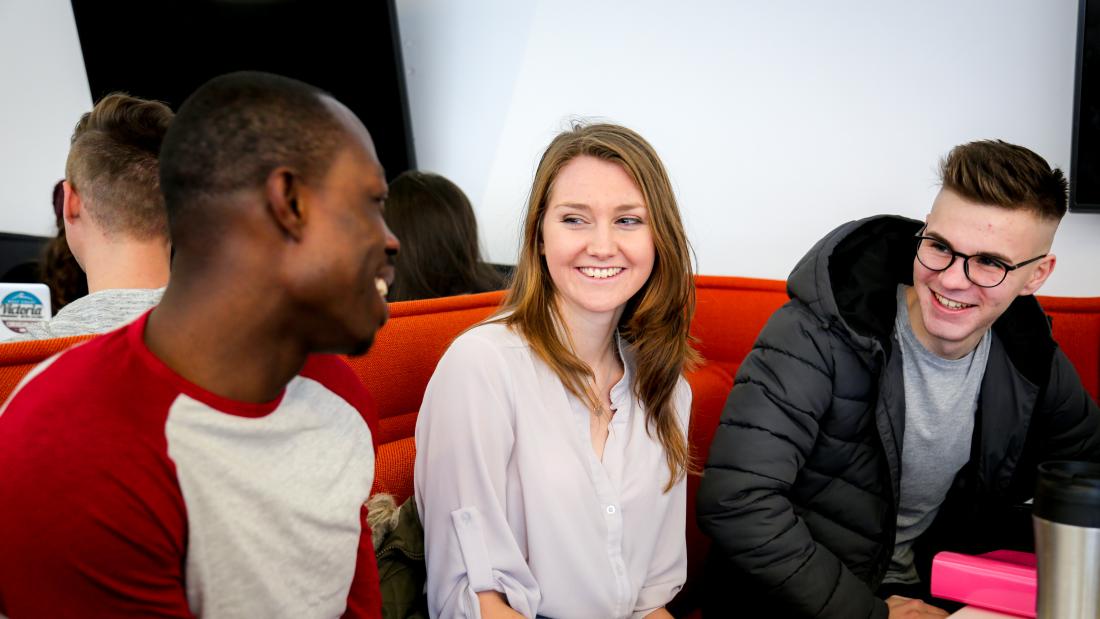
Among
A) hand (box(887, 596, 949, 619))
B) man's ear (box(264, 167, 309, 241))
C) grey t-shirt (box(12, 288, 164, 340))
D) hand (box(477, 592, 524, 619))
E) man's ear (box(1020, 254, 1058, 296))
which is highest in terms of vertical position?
man's ear (box(264, 167, 309, 241))

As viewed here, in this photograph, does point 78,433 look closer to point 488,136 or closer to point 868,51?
point 868,51

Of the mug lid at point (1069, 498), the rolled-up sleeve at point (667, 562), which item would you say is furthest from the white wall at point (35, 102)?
the mug lid at point (1069, 498)

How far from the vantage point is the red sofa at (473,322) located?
1.60 meters

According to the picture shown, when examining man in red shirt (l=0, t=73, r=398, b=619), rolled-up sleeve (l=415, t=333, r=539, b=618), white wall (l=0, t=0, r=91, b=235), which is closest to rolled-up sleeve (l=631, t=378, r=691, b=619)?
rolled-up sleeve (l=415, t=333, r=539, b=618)

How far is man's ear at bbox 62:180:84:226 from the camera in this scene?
4.97 ft

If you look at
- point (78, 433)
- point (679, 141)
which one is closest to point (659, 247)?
point (78, 433)

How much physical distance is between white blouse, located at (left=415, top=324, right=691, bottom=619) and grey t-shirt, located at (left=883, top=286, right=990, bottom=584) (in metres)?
0.55

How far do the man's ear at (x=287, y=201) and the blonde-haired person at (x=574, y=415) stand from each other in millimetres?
700

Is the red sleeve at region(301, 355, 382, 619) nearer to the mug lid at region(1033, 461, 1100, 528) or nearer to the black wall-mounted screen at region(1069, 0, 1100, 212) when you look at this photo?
the mug lid at region(1033, 461, 1100, 528)

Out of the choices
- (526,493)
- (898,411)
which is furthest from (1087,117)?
(526,493)

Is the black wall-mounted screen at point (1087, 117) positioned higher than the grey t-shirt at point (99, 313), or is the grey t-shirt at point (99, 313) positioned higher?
the black wall-mounted screen at point (1087, 117)

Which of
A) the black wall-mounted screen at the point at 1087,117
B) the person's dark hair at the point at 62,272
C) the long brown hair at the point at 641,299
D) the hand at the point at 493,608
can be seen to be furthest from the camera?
the person's dark hair at the point at 62,272

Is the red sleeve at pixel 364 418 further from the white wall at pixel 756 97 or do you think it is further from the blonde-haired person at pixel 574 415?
the white wall at pixel 756 97

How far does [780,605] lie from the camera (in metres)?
1.63
